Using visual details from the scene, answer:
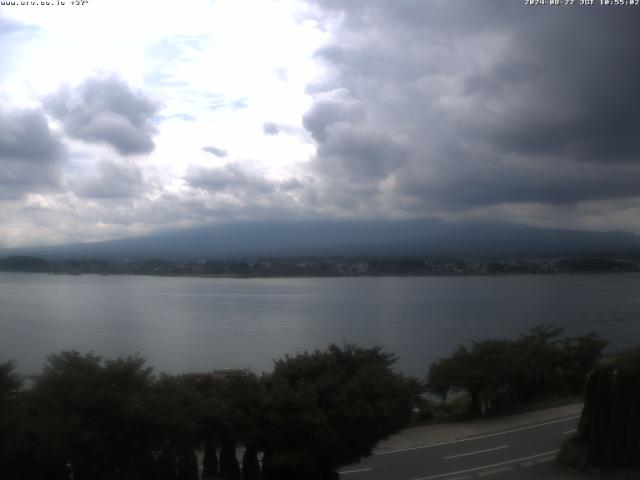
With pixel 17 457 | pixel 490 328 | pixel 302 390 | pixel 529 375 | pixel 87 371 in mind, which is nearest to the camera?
pixel 17 457

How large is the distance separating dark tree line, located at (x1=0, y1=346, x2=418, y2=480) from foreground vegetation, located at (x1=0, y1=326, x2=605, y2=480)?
2cm

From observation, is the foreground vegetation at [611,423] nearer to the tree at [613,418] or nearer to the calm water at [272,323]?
the tree at [613,418]

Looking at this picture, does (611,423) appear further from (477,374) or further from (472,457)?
(477,374)

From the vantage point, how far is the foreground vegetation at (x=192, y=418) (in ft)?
37.3

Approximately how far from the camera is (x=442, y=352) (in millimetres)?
41625

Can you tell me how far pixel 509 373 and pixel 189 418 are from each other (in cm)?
1460

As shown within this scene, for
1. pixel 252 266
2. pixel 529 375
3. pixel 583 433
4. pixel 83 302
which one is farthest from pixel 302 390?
pixel 252 266

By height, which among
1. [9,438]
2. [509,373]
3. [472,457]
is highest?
[9,438]

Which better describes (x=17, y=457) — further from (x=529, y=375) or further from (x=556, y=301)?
(x=556, y=301)

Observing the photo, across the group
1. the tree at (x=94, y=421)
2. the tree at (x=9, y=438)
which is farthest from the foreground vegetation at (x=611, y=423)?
the tree at (x=9, y=438)

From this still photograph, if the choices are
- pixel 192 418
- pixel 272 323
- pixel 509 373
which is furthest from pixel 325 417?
pixel 272 323

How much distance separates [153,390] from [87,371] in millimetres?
1189

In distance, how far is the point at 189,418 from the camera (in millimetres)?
12398

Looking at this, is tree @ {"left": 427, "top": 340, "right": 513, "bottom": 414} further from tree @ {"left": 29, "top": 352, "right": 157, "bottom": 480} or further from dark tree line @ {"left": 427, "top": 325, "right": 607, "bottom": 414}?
tree @ {"left": 29, "top": 352, "right": 157, "bottom": 480}
